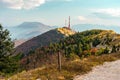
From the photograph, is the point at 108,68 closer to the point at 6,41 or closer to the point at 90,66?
the point at 90,66

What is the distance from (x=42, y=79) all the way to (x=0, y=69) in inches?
1680

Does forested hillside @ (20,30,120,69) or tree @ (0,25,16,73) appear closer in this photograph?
tree @ (0,25,16,73)

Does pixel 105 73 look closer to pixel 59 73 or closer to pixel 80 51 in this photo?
pixel 59 73

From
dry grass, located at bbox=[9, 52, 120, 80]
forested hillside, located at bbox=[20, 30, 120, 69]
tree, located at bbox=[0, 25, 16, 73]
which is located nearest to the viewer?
dry grass, located at bbox=[9, 52, 120, 80]

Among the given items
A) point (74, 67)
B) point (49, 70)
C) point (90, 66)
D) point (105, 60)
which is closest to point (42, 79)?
point (49, 70)

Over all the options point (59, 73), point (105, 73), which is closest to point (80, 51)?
point (105, 73)

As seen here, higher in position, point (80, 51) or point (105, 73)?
point (105, 73)

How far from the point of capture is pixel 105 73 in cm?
2855

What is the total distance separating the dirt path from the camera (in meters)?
26.6

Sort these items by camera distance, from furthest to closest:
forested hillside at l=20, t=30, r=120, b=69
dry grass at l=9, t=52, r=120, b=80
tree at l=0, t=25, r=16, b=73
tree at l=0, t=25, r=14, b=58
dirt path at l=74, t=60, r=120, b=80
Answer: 1. tree at l=0, t=25, r=14, b=58
2. forested hillside at l=20, t=30, r=120, b=69
3. tree at l=0, t=25, r=16, b=73
4. dirt path at l=74, t=60, r=120, b=80
5. dry grass at l=9, t=52, r=120, b=80

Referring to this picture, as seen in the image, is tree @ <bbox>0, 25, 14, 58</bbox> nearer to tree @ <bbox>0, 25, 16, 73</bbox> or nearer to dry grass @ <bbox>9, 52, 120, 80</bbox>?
tree @ <bbox>0, 25, 16, 73</bbox>

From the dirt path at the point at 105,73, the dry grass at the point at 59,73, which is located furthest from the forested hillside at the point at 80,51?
the dry grass at the point at 59,73

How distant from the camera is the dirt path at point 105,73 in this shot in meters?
26.6

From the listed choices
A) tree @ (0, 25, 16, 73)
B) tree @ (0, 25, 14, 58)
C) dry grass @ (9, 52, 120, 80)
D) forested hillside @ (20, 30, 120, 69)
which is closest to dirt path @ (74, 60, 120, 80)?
dry grass @ (9, 52, 120, 80)
